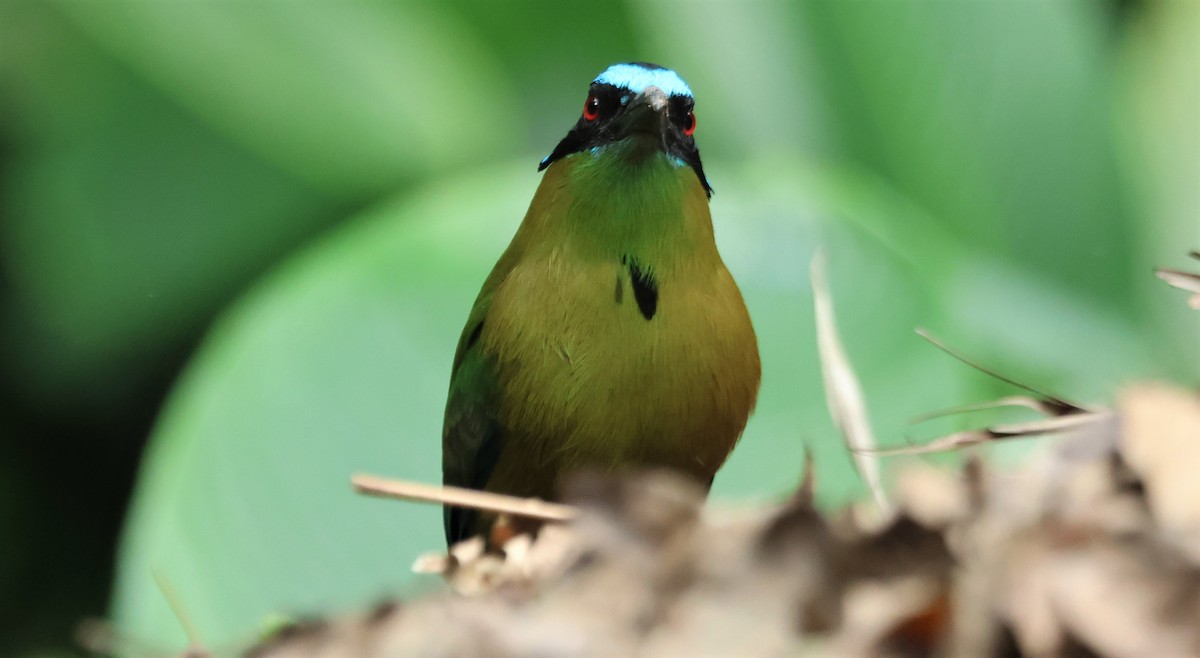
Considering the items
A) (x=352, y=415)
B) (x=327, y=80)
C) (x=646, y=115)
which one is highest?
(x=327, y=80)

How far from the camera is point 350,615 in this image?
32 cm

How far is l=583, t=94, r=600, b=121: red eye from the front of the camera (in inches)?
24.5

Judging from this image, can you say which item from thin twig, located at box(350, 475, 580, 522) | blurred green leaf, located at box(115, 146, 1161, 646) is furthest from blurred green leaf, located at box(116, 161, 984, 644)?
thin twig, located at box(350, 475, 580, 522)

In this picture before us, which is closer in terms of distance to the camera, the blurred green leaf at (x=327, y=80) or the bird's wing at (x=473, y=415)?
the bird's wing at (x=473, y=415)

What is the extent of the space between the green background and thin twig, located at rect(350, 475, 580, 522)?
0.74 meters

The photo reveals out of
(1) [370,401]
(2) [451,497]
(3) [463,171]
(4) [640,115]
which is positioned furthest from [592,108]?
(3) [463,171]

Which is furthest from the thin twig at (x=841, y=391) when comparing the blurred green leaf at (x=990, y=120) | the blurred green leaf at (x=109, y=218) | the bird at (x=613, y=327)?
the blurred green leaf at (x=109, y=218)

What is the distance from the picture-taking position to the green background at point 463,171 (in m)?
1.30

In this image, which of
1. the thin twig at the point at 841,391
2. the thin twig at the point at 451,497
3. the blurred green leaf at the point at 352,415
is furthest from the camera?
the blurred green leaf at the point at 352,415

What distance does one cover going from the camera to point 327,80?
1517 mm

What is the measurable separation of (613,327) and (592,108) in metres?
0.12

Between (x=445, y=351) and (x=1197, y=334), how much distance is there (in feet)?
3.06

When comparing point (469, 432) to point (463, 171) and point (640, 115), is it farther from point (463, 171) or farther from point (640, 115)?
point (463, 171)

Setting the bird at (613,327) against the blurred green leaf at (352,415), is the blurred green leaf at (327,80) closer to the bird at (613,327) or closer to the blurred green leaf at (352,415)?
the blurred green leaf at (352,415)
